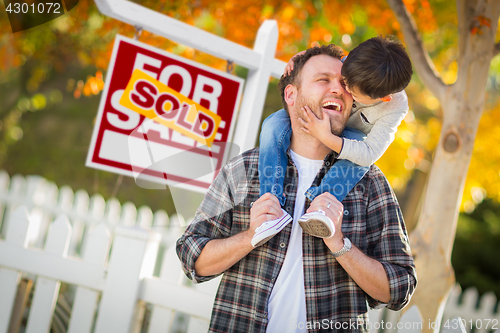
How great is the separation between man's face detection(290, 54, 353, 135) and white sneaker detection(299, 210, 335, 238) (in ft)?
1.42

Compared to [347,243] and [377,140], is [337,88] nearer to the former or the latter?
[377,140]

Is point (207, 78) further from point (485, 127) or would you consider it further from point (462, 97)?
point (485, 127)

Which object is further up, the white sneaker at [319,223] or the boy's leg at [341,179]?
the boy's leg at [341,179]

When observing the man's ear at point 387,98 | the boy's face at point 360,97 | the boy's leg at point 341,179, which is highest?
the man's ear at point 387,98

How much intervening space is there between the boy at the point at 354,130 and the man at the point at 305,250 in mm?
63

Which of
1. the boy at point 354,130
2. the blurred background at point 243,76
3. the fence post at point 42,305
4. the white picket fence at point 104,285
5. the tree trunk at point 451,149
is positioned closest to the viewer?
the boy at point 354,130

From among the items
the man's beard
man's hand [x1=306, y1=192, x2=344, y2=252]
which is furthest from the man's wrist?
the man's beard

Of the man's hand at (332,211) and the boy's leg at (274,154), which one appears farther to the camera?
the boy's leg at (274,154)

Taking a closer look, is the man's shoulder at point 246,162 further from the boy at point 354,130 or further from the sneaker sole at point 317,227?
the sneaker sole at point 317,227

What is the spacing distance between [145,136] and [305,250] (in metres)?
1.23

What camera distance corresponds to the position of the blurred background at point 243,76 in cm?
401

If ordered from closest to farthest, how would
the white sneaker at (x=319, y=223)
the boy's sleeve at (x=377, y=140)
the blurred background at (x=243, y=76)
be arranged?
the white sneaker at (x=319, y=223) → the boy's sleeve at (x=377, y=140) → the blurred background at (x=243, y=76)

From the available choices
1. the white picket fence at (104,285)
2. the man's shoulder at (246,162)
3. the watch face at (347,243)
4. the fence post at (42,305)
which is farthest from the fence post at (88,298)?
the watch face at (347,243)

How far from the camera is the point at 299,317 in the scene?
5.17 ft
